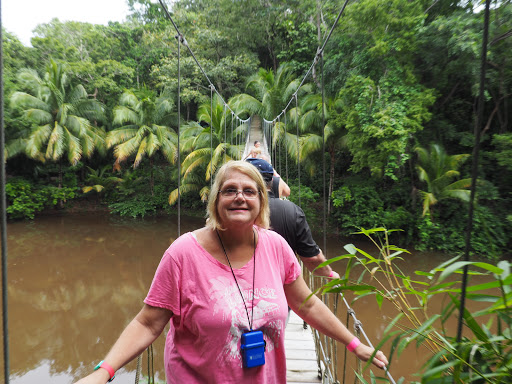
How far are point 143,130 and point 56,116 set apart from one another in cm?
245

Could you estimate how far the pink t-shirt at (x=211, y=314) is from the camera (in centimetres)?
57

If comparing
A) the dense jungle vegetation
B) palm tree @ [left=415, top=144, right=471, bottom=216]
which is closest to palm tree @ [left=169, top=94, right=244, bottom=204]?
the dense jungle vegetation

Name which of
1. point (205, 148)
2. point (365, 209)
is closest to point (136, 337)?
point (365, 209)

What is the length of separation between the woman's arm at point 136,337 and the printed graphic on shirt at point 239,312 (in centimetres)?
10

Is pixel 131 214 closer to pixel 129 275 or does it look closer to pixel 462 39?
pixel 129 275

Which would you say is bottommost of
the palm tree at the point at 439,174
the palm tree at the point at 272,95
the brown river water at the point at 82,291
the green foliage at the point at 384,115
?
the brown river water at the point at 82,291

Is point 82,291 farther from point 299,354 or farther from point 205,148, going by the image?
point 299,354

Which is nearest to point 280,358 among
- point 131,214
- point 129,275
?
point 129,275

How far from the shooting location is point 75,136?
9.10m

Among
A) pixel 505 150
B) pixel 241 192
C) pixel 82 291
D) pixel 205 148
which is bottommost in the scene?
pixel 82 291

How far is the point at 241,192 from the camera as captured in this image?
2.17 ft

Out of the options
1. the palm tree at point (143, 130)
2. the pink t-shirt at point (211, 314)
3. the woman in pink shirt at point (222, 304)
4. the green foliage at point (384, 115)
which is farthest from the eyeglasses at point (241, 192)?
the palm tree at point (143, 130)

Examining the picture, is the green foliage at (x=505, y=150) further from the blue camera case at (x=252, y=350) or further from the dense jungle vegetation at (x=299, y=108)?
the blue camera case at (x=252, y=350)

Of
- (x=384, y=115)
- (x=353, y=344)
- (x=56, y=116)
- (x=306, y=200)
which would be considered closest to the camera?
(x=353, y=344)
